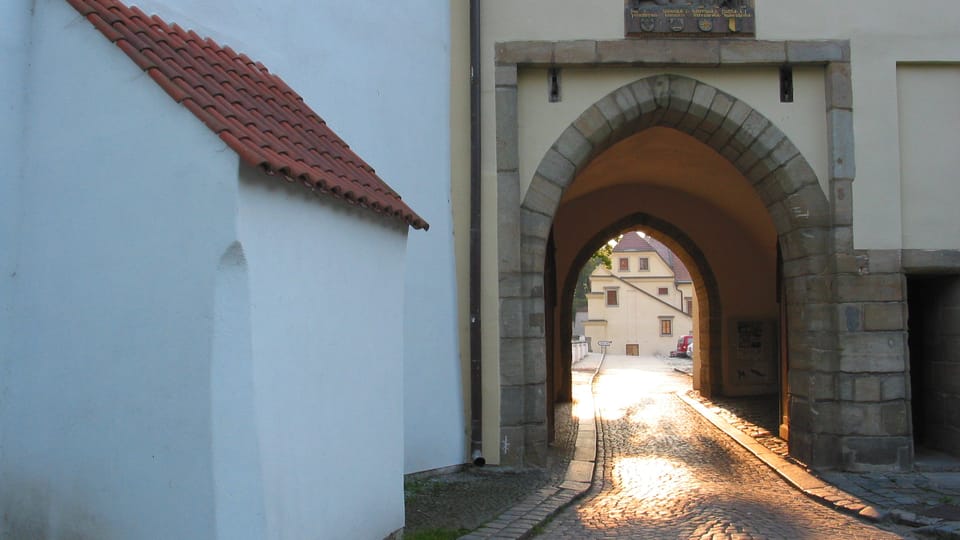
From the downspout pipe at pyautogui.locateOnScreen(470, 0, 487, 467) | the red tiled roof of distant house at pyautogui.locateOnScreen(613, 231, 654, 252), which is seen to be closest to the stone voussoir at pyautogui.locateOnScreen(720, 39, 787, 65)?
the downspout pipe at pyautogui.locateOnScreen(470, 0, 487, 467)

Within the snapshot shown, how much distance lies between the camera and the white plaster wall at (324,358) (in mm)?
3484

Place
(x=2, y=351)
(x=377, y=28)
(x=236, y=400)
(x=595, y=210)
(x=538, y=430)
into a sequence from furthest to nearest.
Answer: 1. (x=595, y=210)
2. (x=538, y=430)
3. (x=377, y=28)
4. (x=2, y=351)
5. (x=236, y=400)

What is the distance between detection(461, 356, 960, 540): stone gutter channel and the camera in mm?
5762

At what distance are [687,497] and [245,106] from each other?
16.2 ft

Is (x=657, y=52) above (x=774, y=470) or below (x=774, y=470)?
above

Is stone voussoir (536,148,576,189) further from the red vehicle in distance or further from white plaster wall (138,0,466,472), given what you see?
the red vehicle in distance

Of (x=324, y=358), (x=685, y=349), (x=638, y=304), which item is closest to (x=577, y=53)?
(x=324, y=358)

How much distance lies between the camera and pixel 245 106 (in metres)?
4.14

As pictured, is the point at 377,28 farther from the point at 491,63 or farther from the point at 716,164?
the point at 716,164

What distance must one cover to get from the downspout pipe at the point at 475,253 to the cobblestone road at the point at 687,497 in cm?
118

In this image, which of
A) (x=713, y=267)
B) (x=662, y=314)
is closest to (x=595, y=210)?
(x=713, y=267)

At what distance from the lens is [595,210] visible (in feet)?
51.0

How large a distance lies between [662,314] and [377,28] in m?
47.0

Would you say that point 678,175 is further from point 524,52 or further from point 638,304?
point 638,304
